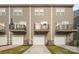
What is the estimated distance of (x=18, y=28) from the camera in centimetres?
475

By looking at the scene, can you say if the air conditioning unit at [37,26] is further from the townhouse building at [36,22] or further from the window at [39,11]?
the window at [39,11]

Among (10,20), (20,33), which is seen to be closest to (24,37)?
(20,33)

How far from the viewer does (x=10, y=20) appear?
4.77 metres

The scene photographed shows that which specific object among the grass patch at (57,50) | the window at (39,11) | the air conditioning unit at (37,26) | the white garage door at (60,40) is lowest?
the grass patch at (57,50)

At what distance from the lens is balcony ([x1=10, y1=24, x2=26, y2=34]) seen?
4746mm

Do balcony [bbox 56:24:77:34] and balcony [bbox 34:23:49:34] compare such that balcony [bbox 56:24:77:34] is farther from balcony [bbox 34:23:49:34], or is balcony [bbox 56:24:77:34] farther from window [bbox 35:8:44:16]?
window [bbox 35:8:44:16]

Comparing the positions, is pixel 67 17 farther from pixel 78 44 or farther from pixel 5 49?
pixel 5 49

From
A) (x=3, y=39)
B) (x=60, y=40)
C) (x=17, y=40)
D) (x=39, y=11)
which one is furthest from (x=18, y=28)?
(x=60, y=40)

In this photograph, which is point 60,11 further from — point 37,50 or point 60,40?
point 37,50

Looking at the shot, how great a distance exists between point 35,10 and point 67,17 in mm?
595

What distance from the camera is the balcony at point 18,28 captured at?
15.6ft

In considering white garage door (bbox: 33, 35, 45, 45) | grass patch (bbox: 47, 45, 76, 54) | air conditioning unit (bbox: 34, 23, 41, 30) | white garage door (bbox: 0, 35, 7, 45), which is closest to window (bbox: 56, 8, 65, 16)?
air conditioning unit (bbox: 34, 23, 41, 30)

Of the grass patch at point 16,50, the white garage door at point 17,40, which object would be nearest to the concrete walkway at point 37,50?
the grass patch at point 16,50

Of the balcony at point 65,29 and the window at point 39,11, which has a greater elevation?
the window at point 39,11
